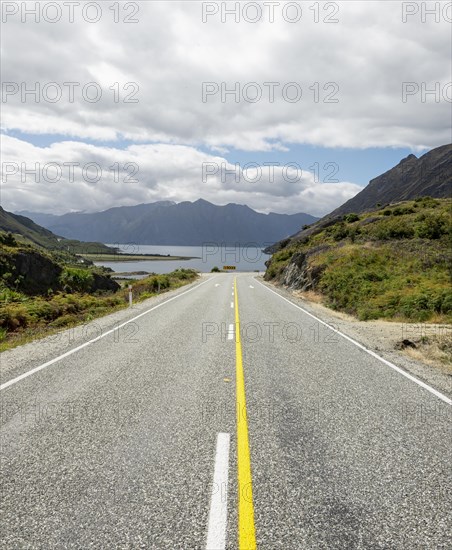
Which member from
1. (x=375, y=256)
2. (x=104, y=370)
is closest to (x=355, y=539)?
(x=104, y=370)

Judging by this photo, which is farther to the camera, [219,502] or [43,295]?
[43,295]

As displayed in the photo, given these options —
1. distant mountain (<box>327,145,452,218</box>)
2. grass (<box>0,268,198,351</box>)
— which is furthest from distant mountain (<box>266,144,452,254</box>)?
grass (<box>0,268,198,351</box>)

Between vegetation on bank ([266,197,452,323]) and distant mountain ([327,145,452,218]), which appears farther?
distant mountain ([327,145,452,218])

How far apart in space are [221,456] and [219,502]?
805 mm

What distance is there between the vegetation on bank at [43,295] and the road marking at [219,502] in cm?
848

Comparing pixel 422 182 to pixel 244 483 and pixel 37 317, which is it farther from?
pixel 244 483

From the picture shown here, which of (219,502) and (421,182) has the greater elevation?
(421,182)

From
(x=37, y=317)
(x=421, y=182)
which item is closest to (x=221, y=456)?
(x=37, y=317)

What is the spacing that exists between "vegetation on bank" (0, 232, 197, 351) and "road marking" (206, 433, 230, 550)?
8479 mm

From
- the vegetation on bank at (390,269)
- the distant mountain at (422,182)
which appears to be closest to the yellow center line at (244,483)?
the vegetation on bank at (390,269)

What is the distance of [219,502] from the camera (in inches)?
132

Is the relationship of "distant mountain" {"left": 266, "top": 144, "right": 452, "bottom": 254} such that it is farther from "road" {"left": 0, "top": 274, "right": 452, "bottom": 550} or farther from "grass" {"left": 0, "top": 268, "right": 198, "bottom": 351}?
"road" {"left": 0, "top": 274, "right": 452, "bottom": 550}

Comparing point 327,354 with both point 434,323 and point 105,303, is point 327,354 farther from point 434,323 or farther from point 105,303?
point 105,303

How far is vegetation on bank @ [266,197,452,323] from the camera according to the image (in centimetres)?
1644
